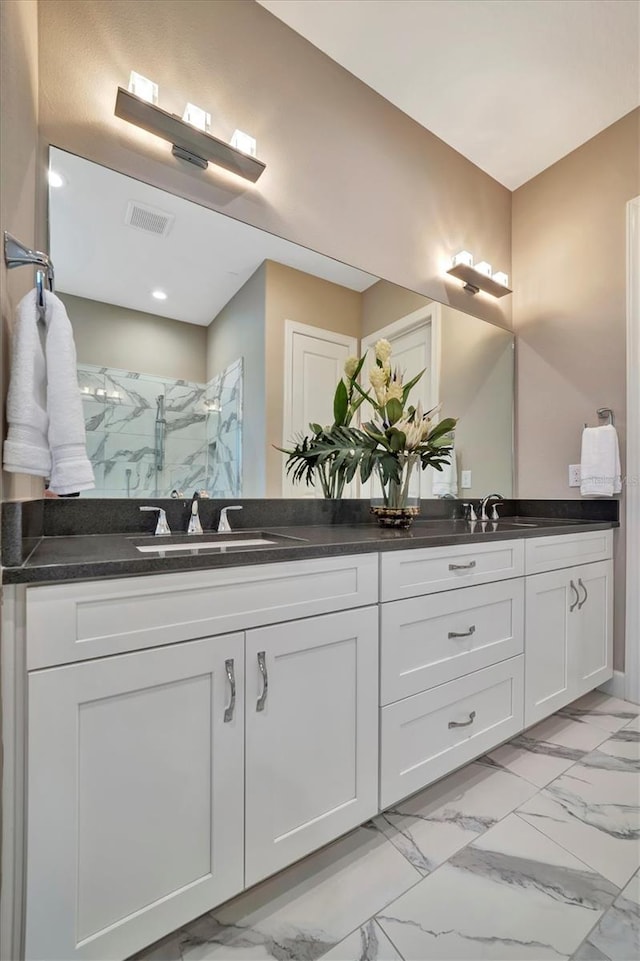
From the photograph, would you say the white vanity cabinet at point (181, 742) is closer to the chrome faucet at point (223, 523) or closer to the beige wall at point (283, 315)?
the chrome faucet at point (223, 523)

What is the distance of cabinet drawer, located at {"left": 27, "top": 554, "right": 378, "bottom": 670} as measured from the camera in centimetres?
80

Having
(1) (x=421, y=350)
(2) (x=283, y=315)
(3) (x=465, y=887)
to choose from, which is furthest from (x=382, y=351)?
(3) (x=465, y=887)

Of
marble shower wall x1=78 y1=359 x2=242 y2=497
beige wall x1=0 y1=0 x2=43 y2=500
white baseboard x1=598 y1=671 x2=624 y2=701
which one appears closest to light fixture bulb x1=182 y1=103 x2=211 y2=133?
beige wall x1=0 y1=0 x2=43 y2=500

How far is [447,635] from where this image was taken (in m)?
1.42

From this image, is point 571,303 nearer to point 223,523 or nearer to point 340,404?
point 340,404

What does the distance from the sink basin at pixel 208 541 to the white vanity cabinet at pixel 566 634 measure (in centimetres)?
103

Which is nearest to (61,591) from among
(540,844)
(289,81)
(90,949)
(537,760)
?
(90,949)

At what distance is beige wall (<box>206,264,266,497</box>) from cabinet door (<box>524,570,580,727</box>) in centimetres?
114

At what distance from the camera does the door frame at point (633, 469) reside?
215 centimetres

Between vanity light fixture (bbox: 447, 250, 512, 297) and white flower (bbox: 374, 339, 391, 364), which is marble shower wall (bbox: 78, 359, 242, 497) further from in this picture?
vanity light fixture (bbox: 447, 250, 512, 297)

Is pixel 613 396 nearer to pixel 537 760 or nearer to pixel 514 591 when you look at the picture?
pixel 514 591

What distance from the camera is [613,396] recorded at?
2258mm

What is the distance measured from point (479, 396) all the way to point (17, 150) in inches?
89.0

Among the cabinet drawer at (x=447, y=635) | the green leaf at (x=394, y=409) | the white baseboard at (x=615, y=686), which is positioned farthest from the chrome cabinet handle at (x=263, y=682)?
the white baseboard at (x=615, y=686)
